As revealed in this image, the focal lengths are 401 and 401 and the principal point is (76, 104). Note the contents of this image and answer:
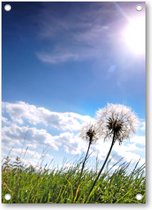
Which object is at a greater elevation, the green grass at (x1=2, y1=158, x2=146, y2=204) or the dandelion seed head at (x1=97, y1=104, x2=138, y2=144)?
the dandelion seed head at (x1=97, y1=104, x2=138, y2=144)

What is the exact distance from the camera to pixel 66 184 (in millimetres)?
1466

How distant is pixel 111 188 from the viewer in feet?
4.78

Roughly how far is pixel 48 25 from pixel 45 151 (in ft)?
1.53

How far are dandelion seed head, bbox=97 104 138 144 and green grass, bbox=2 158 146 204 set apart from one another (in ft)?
0.38

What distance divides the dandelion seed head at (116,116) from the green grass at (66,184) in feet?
0.38

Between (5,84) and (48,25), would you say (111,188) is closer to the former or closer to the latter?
(5,84)

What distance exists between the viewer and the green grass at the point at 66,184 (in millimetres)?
1441

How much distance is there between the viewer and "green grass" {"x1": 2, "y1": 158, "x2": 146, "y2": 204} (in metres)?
1.44

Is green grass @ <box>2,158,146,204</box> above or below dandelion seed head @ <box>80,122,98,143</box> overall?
below

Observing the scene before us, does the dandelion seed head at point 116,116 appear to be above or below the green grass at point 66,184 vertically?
A: above

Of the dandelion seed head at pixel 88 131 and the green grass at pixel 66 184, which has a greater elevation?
the dandelion seed head at pixel 88 131

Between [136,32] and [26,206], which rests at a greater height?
[136,32]

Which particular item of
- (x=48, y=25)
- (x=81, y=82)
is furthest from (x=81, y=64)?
(x=48, y=25)

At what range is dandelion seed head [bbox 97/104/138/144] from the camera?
1.46m
